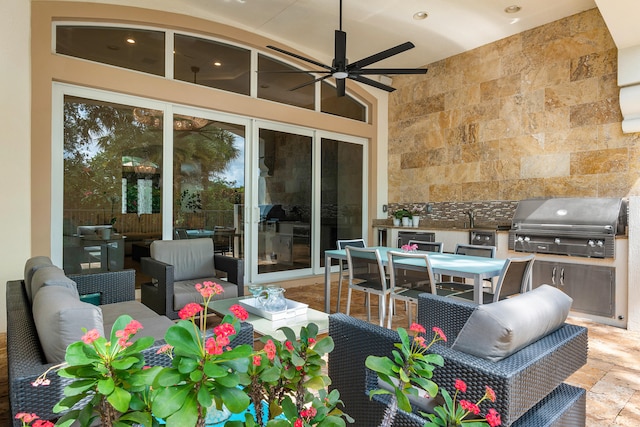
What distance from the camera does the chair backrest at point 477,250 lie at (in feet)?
12.4

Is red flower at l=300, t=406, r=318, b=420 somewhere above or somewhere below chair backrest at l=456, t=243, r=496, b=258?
above

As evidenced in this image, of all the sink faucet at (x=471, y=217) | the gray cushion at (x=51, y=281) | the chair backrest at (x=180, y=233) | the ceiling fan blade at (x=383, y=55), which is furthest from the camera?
the sink faucet at (x=471, y=217)

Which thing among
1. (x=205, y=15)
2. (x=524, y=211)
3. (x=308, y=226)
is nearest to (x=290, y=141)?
(x=308, y=226)

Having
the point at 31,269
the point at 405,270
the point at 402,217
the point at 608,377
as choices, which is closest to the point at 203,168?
the point at 31,269

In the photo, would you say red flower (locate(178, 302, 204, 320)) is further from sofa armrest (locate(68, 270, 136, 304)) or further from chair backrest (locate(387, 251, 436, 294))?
sofa armrest (locate(68, 270, 136, 304))

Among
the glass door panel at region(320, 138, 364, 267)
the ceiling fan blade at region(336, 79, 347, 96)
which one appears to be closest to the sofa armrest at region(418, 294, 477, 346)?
the ceiling fan blade at region(336, 79, 347, 96)

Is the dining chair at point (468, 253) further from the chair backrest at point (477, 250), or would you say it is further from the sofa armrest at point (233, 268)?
the sofa armrest at point (233, 268)

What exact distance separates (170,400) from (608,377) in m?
3.32

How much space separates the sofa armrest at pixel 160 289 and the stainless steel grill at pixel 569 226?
13.1 ft

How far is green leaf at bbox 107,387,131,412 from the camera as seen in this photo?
0.53 meters

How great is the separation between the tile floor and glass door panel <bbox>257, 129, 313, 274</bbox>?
197cm

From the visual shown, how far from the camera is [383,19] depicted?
515 centimetres

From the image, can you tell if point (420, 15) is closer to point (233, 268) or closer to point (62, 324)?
point (233, 268)

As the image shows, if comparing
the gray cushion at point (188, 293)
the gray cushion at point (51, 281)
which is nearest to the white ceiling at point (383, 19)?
the gray cushion at point (188, 293)
